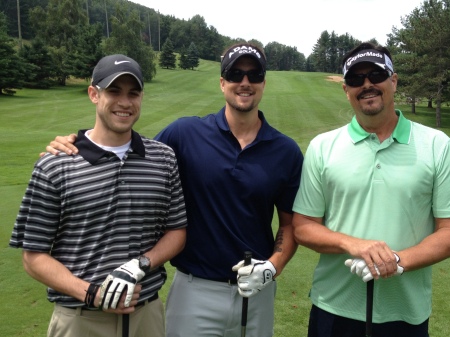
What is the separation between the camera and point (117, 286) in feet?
7.80

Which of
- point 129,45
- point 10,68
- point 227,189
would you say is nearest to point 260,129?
point 227,189

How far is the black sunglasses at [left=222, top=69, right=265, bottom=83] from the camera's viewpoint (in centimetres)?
310

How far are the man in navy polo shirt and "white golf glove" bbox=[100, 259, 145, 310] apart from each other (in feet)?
2.40

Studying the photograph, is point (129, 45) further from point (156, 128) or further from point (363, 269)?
point (363, 269)

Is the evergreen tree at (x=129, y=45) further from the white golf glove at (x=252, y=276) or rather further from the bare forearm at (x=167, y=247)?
the white golf glove at (x=252, y=276)

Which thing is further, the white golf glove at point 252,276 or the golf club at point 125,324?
the white golf glove at point 252,276

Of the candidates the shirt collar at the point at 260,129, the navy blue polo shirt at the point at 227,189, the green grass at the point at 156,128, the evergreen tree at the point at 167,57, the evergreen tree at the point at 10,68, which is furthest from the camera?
the evergreen tree at the point at 167,57

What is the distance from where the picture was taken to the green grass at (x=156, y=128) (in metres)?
4.22

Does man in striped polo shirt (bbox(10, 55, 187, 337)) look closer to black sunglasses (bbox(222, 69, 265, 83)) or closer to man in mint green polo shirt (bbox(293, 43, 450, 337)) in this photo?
black sunglasses (bbox(222, 69, 265, 83))

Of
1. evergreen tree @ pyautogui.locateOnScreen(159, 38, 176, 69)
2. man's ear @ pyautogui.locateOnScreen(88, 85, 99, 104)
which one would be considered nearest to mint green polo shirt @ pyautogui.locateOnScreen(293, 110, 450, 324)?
man's ear @ pyautogui.locateOnScreen(88, 85, 99, 104)

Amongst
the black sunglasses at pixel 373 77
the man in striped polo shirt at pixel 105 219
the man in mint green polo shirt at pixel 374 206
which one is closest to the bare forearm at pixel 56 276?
the man in striped polo shirt at pixel 105 219

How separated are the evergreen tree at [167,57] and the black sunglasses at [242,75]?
230ft

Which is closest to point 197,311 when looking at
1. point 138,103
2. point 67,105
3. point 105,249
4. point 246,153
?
point 105,249

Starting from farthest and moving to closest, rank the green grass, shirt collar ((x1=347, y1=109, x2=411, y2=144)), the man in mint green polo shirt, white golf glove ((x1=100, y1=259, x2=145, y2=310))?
1. the green grass
2. shirt collar ((x1=347, y1=109, x2=411, y2=144))
3. the man in mint green polo shirt
4. white golf glove ((x1=100, y1=259, x2=145, y2=310))
